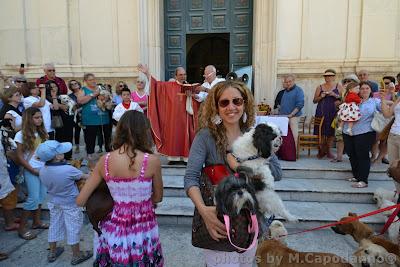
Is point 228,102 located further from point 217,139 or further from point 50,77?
point 50,77

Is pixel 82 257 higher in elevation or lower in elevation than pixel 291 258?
lower

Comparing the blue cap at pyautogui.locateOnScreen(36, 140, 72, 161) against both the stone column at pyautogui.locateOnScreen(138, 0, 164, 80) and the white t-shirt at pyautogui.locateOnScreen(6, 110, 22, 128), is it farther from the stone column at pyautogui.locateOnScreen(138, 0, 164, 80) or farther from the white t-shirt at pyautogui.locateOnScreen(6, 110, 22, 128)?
the stone column at pyautogui.locateOnScreen(138, 0, 164, 80)

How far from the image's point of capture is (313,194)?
218 inches

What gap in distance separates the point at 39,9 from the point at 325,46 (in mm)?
8454

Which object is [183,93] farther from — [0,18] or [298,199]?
[0,18]

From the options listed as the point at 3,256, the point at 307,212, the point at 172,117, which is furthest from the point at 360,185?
the point at 3,256

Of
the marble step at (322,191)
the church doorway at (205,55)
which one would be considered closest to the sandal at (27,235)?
the marble step at (322,191)

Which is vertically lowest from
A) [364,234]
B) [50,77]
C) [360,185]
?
[360,185]

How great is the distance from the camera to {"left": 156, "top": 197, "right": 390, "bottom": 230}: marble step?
4.79 m

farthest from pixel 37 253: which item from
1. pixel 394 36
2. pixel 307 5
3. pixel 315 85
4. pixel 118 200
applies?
pixel 394 36

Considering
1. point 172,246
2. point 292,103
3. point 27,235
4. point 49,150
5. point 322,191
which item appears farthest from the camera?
point 292,103

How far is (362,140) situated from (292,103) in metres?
2.07

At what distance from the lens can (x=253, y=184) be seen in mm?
1971

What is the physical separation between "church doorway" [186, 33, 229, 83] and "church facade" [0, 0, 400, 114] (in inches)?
216
